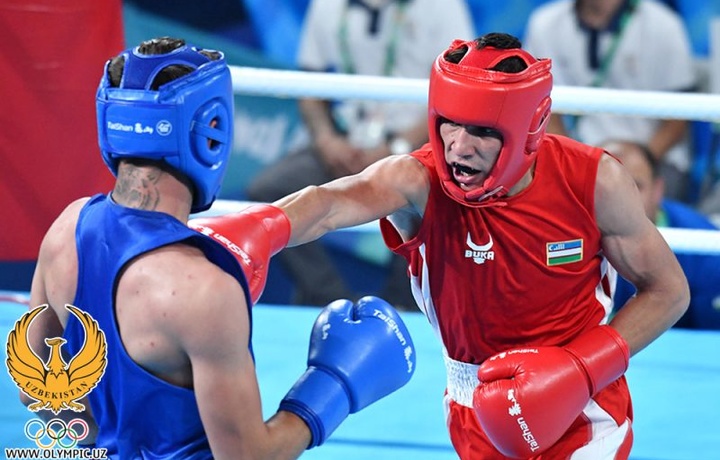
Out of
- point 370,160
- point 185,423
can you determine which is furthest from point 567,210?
point 370,160

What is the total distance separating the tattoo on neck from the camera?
183 cm

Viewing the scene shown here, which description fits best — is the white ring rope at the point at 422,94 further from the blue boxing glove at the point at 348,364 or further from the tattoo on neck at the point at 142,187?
the tattoo on neck at the point at 142,187

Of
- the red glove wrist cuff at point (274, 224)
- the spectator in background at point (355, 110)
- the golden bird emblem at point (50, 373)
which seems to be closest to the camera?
the golden bird emblem at point (50, 373)

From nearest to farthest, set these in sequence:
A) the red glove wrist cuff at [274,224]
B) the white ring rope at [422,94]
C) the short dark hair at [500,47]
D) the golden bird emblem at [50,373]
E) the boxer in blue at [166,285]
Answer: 1. the boxer in blue at [166,285]
2. the golden bird emblem at [50,373]
3. the red glove wrist cuff at [274,224]
4. the short dark hair at [500,47]
5. the white ring rope at [422,94]

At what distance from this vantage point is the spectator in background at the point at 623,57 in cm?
514

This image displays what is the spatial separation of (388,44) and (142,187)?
3.72 meters

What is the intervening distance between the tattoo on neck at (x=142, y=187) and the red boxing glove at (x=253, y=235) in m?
0.23

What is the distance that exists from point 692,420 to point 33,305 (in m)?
2.57

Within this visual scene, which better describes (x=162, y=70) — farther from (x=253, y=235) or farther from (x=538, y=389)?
(x=538, y=389)

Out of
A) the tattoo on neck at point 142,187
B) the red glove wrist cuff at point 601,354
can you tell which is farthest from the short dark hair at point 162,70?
the red glove wrist cuff at point 601,354

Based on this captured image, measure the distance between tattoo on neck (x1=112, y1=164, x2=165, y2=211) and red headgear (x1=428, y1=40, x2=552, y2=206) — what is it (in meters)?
0.73

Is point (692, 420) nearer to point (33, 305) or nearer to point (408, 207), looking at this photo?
point (408, 207)

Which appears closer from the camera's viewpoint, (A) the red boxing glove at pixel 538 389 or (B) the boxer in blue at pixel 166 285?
(B) the boxer in blue at pixel 166 285

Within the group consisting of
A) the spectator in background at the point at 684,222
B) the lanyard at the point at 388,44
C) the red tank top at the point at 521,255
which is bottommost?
the spectator in background at the point at 684,222
